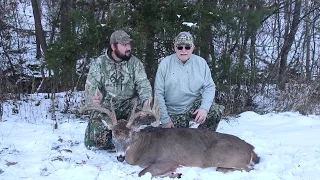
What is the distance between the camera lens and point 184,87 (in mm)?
6160

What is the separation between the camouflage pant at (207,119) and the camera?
243 inches

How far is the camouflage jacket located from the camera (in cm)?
604

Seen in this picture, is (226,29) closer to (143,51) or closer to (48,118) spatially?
(143,51)

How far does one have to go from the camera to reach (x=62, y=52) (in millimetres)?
7988

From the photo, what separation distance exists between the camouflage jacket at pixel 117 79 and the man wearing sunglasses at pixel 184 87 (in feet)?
0.80

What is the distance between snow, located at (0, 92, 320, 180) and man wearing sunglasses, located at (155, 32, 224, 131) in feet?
2.85

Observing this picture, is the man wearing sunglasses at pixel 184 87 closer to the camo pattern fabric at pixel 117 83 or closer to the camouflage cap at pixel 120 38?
the camo pattern fabric at pixel 117 83

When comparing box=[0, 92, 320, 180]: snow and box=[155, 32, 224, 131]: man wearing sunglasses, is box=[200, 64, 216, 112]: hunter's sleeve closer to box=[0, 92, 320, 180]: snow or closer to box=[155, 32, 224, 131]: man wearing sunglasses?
box=[155, 32, 224, 131]: man wearing sunglasses

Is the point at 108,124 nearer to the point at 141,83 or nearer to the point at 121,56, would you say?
the point at 141,83

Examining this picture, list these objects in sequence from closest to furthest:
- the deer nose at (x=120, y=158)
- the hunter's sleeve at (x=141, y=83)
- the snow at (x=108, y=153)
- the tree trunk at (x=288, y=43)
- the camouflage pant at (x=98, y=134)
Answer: the snow at (x=108, y=153)
the deer nose at (x=120, y=158)
the camouflage pant at (x=98, y=134)
the hunter's sleeve at (x=141, y=83)
the tree trunk at (x=288, y=43)

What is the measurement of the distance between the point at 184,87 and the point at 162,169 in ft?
5.34

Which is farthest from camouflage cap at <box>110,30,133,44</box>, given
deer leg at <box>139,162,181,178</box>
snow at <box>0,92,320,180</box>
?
deer leg at <box>139,162,181,178</box>

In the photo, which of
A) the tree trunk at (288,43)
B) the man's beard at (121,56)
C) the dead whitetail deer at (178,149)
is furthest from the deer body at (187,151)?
the tree trunk at (288,43)

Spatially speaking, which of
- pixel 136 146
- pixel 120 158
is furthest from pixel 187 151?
pixel 120 158
